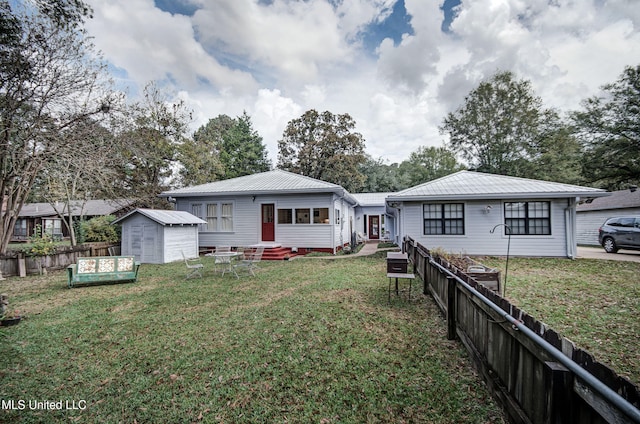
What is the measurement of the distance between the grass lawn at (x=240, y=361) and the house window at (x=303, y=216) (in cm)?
716

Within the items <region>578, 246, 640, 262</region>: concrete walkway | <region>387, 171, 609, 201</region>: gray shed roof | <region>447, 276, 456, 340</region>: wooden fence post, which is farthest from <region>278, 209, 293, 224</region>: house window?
<region>578, 246, 640, 262</region>: concrete walkway

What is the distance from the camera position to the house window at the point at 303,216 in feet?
44.9

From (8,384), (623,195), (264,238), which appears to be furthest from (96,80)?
(623,195)

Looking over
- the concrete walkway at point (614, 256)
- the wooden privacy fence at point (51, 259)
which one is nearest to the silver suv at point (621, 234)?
the concrete walkway at point (614, 256)

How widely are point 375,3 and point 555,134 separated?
847 inches

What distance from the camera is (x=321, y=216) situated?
534 inches

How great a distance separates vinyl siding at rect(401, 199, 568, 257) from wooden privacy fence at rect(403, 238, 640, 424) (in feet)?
29.1

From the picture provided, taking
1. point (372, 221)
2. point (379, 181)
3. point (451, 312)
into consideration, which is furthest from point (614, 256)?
point (379, 181)

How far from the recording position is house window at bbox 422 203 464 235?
1205 centimetres

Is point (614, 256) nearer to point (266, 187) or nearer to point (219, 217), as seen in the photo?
point (266, 187)

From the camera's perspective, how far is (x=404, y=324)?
4.76 m

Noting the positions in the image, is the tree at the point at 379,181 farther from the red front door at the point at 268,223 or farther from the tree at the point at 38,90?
the tree at the point at 38,90

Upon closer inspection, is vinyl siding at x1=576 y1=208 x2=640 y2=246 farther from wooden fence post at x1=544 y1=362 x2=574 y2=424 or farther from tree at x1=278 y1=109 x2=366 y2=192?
wooden fence post at x1=544 y1=362 x2=574 y2=424

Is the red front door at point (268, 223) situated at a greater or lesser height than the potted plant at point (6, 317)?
greater
